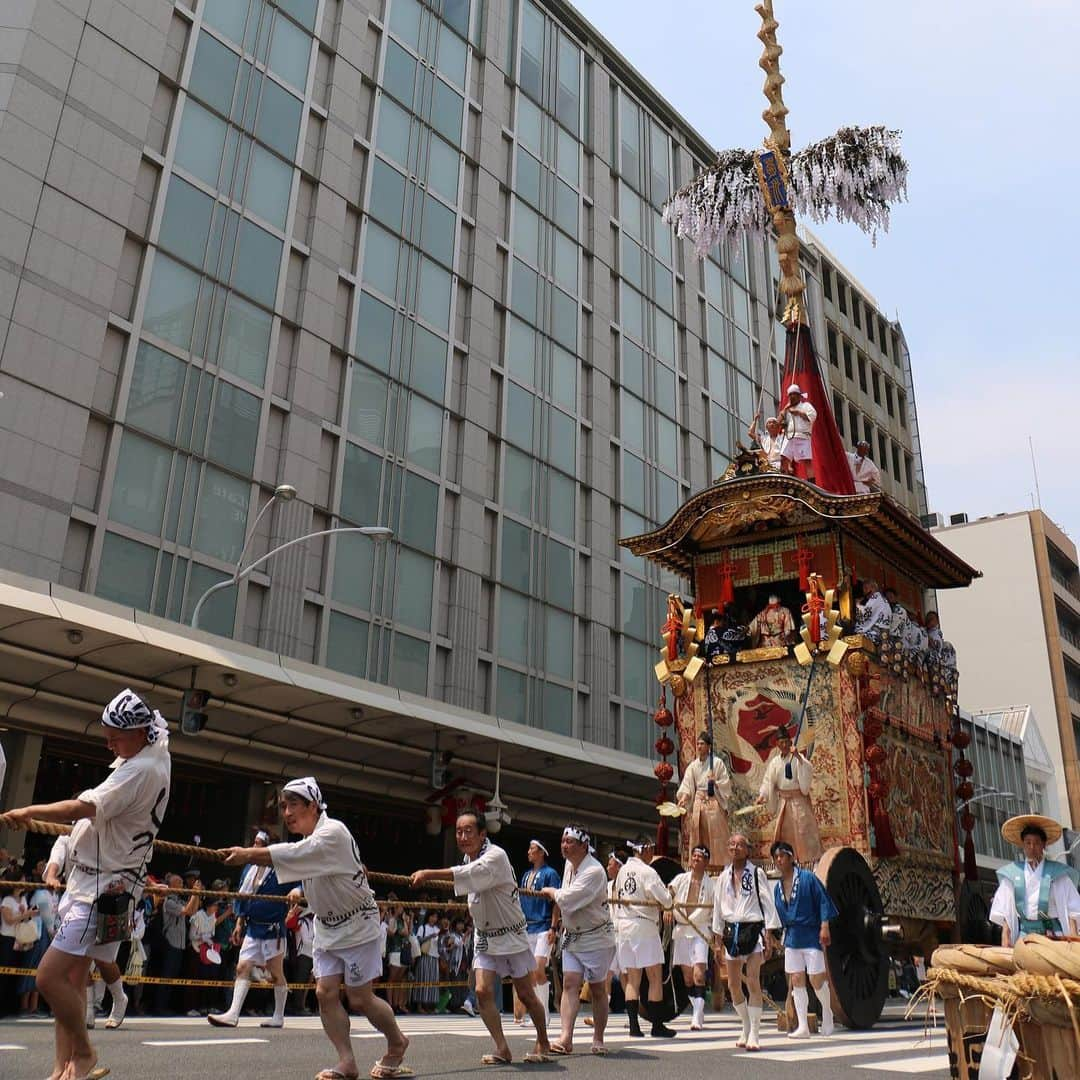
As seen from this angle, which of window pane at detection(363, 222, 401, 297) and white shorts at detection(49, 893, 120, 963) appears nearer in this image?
white shorts at detection(49, 893, 120, 963)

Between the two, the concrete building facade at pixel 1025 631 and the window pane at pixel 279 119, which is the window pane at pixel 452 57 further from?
the concrete building facade at pixel 1025 631


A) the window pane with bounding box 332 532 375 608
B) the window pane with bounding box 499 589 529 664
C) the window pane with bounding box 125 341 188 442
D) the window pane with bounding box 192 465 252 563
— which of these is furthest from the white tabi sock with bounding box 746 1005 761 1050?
the window pane with bounding box 499 589 529 664

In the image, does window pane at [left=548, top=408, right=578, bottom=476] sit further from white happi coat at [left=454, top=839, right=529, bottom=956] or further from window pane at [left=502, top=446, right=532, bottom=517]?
white happi coat at [left=454, top=839, right=529, bottom=956]

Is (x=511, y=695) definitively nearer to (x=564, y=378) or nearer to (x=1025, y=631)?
(x=564, y=378)

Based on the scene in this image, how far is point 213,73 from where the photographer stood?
27.6 metres

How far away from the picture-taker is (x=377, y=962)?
7.01 m

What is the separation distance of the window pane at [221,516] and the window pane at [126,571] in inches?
52.1

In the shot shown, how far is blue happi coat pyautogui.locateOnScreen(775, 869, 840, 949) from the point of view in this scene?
36.8ft

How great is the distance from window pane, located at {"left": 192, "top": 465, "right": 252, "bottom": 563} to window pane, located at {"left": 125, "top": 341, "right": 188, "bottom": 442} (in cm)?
147

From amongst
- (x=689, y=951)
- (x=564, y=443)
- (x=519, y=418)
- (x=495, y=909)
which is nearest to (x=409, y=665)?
(x=519, y=418)

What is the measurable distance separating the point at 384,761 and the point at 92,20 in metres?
17.8

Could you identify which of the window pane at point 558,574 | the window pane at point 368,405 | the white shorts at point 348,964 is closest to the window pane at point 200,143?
the window pane at point 368,405

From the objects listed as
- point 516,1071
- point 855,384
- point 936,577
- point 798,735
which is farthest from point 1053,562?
point 516,1071

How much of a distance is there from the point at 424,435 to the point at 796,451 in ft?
51.9
